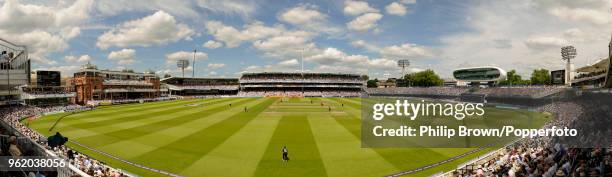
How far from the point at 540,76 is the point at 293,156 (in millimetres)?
125595

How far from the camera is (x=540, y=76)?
117875 millimetres

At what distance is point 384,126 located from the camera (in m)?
35.4

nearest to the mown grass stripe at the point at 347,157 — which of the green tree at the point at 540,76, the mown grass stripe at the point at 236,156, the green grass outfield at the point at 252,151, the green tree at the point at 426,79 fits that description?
the green grass outfield at the point at 252,151

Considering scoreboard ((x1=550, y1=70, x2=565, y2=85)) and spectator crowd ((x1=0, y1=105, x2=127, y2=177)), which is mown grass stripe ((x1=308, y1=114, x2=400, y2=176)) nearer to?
spectator crowd ((x1=0, y1=105, x2=127, y2=177))

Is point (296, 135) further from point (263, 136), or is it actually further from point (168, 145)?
point (168, 145)

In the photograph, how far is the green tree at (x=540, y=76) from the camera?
11594cm

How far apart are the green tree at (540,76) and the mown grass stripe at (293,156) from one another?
115845mm

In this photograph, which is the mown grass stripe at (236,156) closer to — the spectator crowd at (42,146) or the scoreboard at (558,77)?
the spectator crowd at (42,146)

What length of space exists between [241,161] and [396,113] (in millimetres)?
29487

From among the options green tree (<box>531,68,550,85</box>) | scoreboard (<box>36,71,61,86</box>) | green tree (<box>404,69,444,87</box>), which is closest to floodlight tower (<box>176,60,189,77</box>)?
scoreboard (<box>36,71,61,86</box>)

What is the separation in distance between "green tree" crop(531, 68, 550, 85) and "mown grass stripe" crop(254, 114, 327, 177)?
380 feet

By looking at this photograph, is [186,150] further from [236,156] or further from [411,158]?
[411,158]

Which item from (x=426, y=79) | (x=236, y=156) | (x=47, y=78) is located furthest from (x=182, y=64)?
(x=236, y=156)

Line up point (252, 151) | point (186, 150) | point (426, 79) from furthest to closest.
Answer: point (426, 79) < point (186, 150) < point (252, 151)
